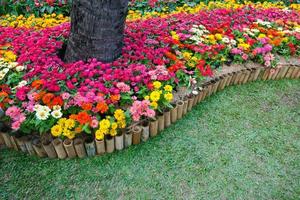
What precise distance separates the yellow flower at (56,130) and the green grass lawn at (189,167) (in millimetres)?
385

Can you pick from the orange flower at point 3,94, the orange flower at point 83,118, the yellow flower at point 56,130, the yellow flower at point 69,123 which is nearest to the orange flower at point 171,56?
the orange flower at point 83,118

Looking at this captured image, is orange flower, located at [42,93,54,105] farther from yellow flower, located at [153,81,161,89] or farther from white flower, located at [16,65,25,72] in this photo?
yellow flower, located at [153,81,161,89]

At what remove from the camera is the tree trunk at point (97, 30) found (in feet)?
9.98

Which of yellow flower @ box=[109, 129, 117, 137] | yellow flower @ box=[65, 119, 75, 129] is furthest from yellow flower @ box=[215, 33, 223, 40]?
yellow flower @ box=[65, 119, 75, 129]

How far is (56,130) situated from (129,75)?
1.02 m

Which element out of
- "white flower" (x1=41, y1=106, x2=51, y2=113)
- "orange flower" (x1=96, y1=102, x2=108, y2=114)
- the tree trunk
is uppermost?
the tree trunk

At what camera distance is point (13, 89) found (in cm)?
306

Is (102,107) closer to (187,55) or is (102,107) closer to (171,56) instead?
(171,56)

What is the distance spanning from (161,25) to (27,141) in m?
2.72

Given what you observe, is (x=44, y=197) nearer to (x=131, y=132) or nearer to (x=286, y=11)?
(x=131, y=132)

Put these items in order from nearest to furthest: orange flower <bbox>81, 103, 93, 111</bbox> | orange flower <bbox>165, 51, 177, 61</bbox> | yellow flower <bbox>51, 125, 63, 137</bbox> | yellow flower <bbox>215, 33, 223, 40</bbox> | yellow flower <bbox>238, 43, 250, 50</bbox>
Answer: yellow flower <bbox>51, 125, 63, 137</bbox>, orange flower <bbox>81, 103, 93, 111</bbox>, orange flower <bbox>165, 51, 177, 61</bbox>, yellow flower <bbox>238, 43, 250, 50</bbox>, yellow flower <bbox>215, 33, 223, 40</bbox>

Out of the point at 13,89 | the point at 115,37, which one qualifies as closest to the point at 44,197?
the point at 13,89

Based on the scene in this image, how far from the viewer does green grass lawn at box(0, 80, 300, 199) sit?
2668mm

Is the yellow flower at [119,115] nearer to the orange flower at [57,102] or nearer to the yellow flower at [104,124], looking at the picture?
the yellow flower at [104,124]
